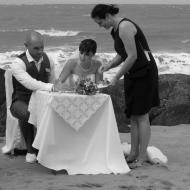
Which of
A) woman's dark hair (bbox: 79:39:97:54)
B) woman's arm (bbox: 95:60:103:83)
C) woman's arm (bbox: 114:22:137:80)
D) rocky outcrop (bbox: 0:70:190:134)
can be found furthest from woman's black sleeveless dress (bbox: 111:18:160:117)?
rocky outcrop (bbox: 0:70:190:134)

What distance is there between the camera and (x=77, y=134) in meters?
5.74

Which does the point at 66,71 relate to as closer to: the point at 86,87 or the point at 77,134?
the point at 86,87

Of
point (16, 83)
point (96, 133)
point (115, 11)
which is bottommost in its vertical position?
point (96, 133)

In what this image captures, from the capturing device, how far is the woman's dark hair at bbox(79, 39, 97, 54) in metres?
5.84

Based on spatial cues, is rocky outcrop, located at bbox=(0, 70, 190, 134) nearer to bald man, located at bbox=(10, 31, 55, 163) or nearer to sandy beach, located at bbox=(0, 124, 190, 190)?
sandy beach, located at bbox=(0, 124, 190, 190)

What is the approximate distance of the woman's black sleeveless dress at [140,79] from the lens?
573 centimetres

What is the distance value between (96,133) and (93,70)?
760mm

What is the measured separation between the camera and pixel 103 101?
5703mm

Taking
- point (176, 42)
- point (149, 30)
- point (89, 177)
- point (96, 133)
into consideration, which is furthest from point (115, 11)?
point (149, 30)

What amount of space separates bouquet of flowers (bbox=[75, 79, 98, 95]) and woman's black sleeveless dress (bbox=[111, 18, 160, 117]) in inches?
15.1

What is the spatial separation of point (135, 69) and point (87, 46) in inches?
21.3

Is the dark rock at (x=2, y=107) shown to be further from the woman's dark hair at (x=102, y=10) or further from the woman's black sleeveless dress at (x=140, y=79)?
the woman's dark hair at (x=102, y=10)

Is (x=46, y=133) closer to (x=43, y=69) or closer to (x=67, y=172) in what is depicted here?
(x=67, y=172)

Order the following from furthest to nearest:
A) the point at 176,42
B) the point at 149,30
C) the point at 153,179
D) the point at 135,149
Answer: the point at 149,30 → the point at 176,42 → the point at 135,149 → the point at 153,179
